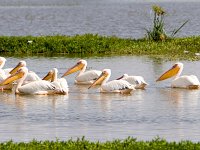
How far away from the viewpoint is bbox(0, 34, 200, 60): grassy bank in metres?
26.7

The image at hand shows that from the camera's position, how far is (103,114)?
51.9 feet

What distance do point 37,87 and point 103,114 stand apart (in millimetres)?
2990

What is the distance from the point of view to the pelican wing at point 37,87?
1841 centimetres

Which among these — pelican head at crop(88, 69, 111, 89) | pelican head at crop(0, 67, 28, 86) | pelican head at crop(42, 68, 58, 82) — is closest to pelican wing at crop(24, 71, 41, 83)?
pelican head at crop(42, 68, 58, 82)

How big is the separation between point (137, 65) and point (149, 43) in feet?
13.0

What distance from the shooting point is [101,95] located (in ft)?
60.5

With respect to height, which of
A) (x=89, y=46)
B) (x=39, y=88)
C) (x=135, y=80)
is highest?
(x=89, y=46)

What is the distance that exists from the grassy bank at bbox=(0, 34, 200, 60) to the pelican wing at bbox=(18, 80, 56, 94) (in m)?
8.24

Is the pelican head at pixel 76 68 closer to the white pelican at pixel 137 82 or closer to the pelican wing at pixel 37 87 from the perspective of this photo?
the white pelican at pixel 137 82

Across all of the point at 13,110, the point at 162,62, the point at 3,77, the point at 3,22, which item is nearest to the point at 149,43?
the point at 162,62

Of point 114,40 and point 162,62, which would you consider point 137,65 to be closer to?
point 162,62

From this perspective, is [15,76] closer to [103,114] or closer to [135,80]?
[135,80]

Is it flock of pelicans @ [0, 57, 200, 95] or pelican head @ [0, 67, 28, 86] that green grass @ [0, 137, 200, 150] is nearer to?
flock of pelicans @ [0, 57, 200, 95]

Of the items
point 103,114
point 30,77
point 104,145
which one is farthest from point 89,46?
point 104,145
